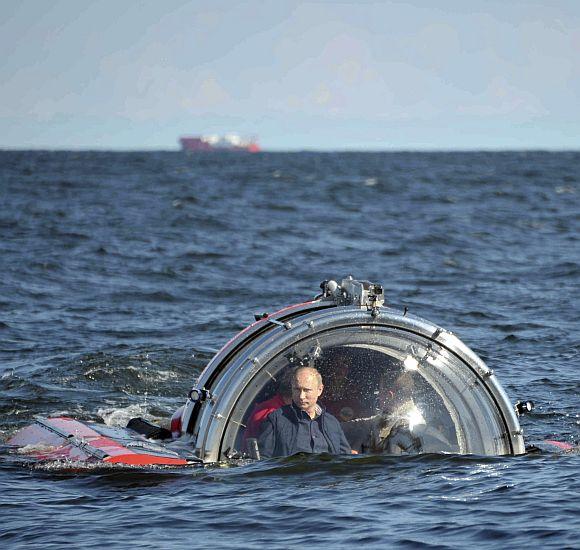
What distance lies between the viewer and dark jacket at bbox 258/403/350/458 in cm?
1064

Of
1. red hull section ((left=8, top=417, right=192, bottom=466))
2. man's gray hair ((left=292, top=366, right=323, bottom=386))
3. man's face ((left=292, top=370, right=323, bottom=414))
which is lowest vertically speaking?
red hull section ((left=8, top=417, right=192, bottom=466))

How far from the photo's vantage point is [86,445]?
11164 mm

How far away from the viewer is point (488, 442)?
10.8 meters

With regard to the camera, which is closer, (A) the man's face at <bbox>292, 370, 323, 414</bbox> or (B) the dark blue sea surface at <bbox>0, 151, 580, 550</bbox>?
(B) the dark blue sea surface at <bbox>0, 151, 580, 550</bbox>

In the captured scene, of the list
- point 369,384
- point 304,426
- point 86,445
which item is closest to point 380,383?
point 369,384

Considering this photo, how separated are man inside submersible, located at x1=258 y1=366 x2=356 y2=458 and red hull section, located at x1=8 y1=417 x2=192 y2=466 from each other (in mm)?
768

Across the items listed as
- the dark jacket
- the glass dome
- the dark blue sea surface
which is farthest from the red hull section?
the dark jacket

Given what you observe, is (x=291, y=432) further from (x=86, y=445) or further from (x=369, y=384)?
(x=86, y=445)

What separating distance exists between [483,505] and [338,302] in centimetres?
226

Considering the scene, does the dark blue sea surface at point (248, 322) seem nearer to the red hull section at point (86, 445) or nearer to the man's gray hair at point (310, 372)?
the red hull section at point (86, 445)

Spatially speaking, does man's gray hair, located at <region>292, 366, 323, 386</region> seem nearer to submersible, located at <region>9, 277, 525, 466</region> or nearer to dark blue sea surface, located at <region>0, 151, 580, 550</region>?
submersible, located at <region>9, 277, 525, 466</region>

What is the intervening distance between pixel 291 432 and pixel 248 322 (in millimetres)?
10382

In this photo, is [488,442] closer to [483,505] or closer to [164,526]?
[483,505]

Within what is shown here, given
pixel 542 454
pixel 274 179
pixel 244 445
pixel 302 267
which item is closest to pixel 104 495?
pixel 244 445
